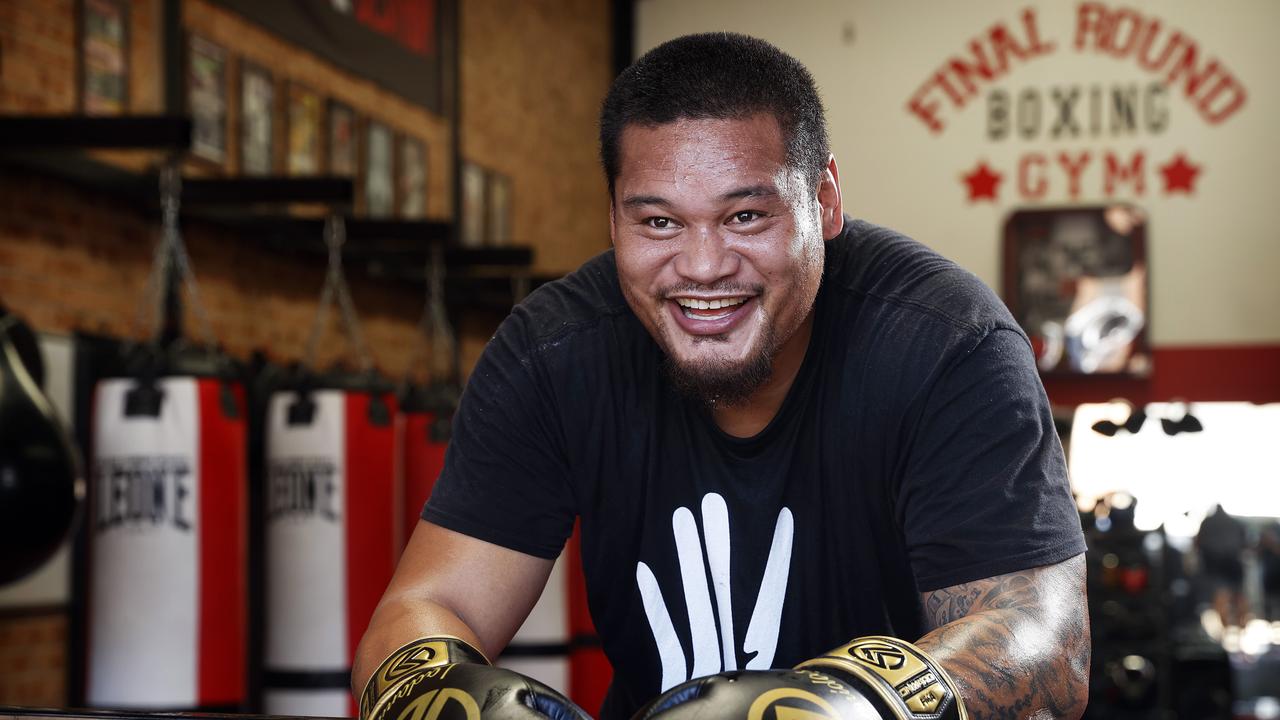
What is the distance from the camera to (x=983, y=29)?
8.29m

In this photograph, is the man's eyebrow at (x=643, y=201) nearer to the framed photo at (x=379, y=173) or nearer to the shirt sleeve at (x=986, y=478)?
the shirt sleeve at (x=986, y=478)

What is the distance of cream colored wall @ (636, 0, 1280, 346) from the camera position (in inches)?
309

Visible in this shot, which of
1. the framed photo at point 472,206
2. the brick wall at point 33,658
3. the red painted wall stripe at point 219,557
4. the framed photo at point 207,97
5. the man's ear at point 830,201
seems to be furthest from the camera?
the framed photo at point 472,206

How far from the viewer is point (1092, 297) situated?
7.81m

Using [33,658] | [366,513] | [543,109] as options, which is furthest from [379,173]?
[33,658]

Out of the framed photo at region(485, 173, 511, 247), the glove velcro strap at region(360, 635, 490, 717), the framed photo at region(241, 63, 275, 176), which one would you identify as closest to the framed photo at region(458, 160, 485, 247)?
the framed photo at region(485, 173, 511, 247)

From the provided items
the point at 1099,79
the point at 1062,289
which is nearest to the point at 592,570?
the point at 1062,289

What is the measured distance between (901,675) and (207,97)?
4.12 meters

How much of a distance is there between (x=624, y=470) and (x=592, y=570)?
0.13 metres

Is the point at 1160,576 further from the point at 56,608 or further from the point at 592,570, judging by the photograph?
the point at 592,570

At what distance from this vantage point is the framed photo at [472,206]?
679cm

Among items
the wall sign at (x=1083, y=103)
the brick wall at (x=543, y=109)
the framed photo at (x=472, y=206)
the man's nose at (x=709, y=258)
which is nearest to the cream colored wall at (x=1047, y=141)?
the wall sign at (x=1083, y=103)

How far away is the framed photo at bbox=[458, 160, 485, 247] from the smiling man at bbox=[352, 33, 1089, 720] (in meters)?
5.17

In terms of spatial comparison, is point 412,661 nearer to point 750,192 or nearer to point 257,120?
point 750,192
